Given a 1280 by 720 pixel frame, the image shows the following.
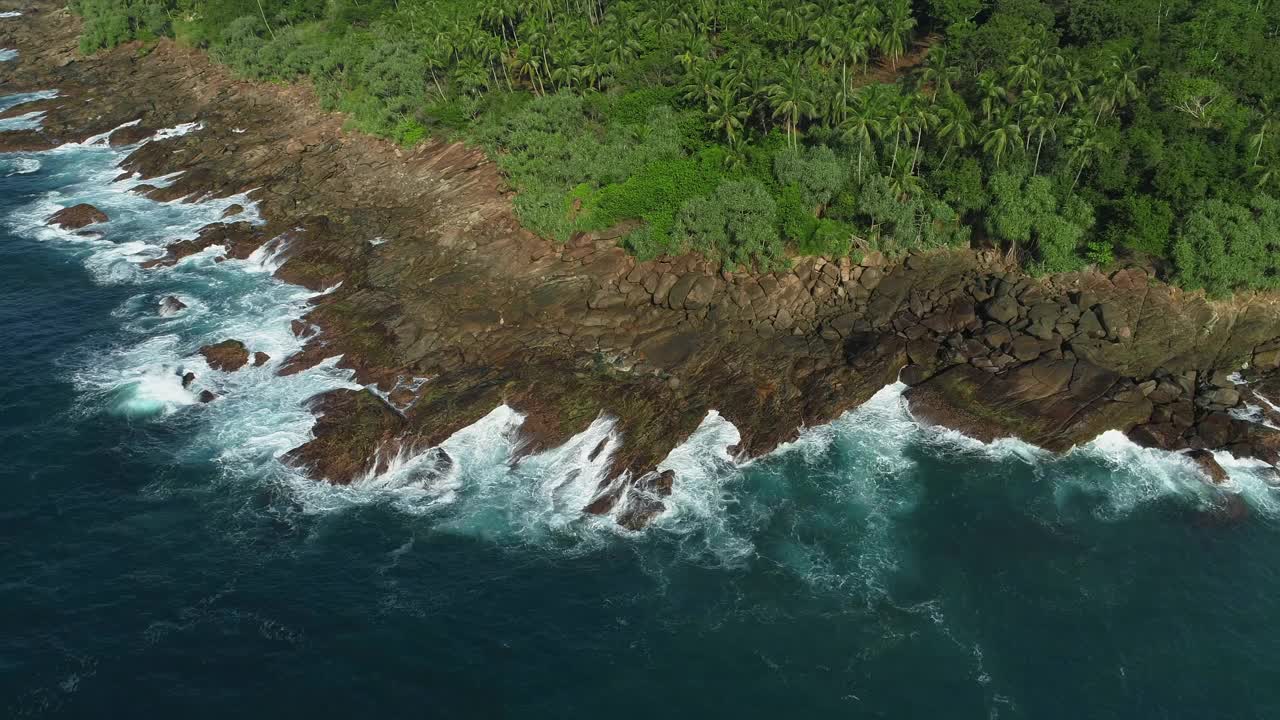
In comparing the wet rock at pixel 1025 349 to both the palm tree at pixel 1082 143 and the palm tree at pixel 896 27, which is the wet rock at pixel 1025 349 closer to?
the palm tree at pixel 1082 143

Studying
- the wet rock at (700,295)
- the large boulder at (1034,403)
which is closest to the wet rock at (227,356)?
the wet rock at (700,295)

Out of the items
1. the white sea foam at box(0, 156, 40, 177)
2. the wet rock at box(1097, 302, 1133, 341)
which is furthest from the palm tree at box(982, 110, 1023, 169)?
the white sea foam at box(0, 156, 40, 177)

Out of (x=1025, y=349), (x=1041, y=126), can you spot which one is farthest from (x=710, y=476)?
(x=1041, y=126)

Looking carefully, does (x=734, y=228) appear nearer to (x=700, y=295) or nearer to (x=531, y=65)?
(x=700, y=295)

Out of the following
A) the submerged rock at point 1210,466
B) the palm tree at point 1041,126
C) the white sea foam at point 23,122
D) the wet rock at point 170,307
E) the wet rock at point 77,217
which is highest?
the palm tree at point 1041,126

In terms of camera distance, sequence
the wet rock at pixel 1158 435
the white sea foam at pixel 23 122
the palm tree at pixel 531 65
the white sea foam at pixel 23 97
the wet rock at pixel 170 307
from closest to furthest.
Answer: the wet rock at pixel 1158 435 < the wet rock at pixel 170 307 < the palm tree at pixel 531 65 < the white sea foam at pixel 23 122 < the white sea foam at pixel 23 97

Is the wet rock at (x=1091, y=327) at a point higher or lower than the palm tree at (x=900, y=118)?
lower

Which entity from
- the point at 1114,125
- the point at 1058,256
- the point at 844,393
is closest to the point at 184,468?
the point at 844,393
